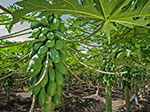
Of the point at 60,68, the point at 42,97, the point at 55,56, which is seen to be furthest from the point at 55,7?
the point at 42,97

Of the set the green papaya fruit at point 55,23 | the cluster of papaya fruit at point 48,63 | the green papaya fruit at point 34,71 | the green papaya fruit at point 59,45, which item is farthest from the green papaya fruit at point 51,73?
the green papaya fruit at point 55,23

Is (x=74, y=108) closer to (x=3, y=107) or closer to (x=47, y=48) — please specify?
(x=3, y=107)

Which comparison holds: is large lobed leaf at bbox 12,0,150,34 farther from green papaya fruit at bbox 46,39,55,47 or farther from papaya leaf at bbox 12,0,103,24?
green papaya fruit at bbox 46,39,55,47

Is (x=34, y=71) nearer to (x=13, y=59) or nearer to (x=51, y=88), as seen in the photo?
(x=51, y=88)

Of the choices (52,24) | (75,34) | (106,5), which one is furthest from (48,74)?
(75,34)

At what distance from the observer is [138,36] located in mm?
1669

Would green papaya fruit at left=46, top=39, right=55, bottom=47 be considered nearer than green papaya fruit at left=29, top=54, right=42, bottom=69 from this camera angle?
No

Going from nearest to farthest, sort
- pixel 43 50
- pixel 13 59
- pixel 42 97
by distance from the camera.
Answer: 1. pixel 42 97
2. pixel 43 50
3. pixel 13 59

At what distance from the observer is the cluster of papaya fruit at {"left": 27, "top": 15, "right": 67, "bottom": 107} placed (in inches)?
52.2

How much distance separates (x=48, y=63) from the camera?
4.53 feet

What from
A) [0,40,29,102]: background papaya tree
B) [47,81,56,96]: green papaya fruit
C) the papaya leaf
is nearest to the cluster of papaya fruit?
[47,81,56,96]: green papaya fruit

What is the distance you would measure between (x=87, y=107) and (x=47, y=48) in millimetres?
11657

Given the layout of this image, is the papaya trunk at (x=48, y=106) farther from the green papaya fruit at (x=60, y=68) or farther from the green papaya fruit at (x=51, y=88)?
the green papaya fruit at (x=60, y=68)

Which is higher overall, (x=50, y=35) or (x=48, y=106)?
(x=50, y=35)
